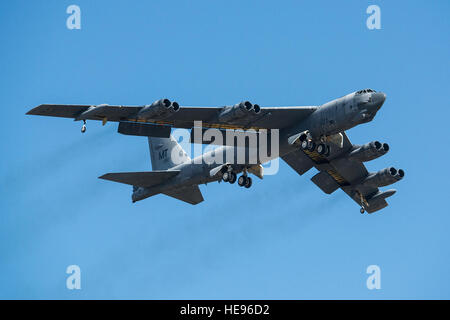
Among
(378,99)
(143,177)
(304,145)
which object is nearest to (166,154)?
(143,177)

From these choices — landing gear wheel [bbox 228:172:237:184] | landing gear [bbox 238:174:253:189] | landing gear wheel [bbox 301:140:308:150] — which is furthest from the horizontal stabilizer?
landing gear wheel [bbox 301:140:308:150]

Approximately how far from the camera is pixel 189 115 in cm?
4091

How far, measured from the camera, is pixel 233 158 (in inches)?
1725

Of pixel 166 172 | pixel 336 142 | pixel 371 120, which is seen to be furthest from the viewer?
pixel 166 172

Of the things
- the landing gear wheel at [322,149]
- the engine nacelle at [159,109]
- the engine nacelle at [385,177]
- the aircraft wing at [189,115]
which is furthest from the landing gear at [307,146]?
the engine nacelle at [385,177]

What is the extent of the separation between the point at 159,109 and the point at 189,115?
11.8 ft

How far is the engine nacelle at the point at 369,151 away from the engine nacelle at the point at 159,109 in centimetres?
1262

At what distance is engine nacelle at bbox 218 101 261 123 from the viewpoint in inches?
1517

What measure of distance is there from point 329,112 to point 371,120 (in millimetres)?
2259

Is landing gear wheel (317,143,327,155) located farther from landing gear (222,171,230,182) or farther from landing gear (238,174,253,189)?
landing gear (222,171,230,182)
